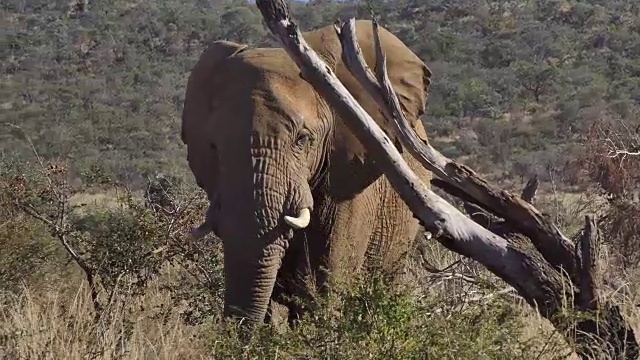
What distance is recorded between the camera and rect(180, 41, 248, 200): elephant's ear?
6.02m

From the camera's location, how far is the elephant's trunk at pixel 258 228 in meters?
5.23

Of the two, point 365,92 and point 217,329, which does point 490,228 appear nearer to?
point 365,92

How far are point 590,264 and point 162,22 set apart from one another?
51946 mm

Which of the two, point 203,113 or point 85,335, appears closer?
point 85,335

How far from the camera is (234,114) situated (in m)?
5.57

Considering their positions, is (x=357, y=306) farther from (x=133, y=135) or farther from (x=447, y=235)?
(x=133, y=135)

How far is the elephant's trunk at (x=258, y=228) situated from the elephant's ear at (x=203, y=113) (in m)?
0.65

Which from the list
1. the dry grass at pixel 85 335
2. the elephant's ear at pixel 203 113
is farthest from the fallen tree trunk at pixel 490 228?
the dry grass at pixel 85 335

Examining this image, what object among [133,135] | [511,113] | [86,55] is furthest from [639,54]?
[86,55]

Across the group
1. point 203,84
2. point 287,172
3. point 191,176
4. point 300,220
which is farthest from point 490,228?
point 191,176

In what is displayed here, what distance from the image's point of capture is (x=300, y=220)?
17.3 feet

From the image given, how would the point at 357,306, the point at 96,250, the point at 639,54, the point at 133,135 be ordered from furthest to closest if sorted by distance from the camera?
the point at 639,54 < the point at 133,135 < the point at 96,250 < the point at 357,306

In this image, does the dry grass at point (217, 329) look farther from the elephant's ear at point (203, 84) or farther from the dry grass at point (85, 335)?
the elephant's ear at point (203, 84)

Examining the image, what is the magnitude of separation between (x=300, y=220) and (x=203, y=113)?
1242 mm
